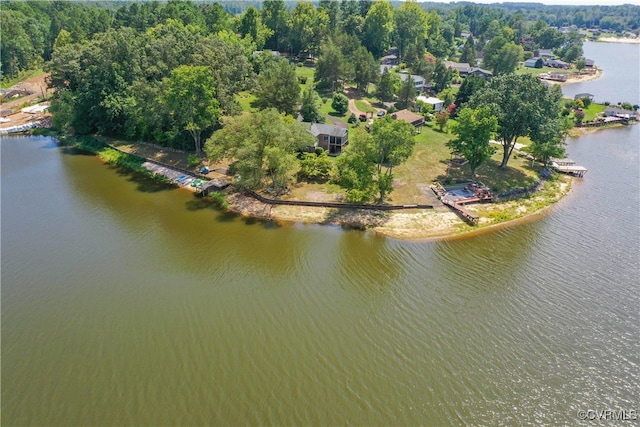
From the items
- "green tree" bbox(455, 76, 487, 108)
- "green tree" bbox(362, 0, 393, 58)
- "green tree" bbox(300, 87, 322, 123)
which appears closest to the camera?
"green tree" bbox(300, 87, 322, 123)

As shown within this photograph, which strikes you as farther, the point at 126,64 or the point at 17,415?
the point at 126,64

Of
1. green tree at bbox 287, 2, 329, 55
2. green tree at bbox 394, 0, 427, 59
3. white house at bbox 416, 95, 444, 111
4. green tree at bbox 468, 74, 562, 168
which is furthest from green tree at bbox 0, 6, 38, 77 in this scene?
green tree at bbox 468, 74, 562, 168

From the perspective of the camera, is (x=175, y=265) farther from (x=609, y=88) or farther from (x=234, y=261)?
(x=609, y=88)

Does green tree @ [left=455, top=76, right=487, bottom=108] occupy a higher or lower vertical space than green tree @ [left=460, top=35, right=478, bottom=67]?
lower

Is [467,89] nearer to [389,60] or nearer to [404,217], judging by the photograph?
[404,217]

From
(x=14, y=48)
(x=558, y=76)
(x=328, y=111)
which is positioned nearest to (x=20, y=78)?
(x=14, y=48)

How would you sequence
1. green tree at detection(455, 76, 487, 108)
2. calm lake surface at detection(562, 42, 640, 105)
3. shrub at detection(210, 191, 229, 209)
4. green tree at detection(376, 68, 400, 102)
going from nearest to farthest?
shrub at detection(210, 191, 229, 209) → green tree at detection(455, 76, 487, 108) → green tree at detection(376, 68, 400, 102) → calm lake surface at detection(562, 42, 640, 105)

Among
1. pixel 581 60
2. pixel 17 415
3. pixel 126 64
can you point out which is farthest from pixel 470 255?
pixel 581 60

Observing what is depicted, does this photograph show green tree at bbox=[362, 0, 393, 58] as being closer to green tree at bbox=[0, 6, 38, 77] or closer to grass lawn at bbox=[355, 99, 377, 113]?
grass lawn at bbox=[355, 99, 377, 113]
